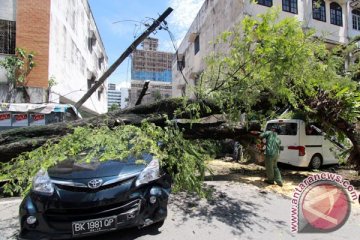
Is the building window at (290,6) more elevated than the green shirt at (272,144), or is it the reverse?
the building window at (290,6)

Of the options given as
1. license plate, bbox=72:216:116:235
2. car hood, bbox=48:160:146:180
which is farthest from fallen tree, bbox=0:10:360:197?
license plate, bbox=72:216:116:235

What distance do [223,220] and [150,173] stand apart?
169 cm

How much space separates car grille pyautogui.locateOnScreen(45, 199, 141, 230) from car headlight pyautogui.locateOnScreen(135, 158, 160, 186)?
0.36 meters

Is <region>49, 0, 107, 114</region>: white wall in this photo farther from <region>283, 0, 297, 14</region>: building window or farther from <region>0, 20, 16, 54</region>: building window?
<region>283, 0, 297, 14</region>: building window

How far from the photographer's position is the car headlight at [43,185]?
12.3ft

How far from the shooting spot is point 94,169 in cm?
408

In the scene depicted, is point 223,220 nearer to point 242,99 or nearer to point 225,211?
point 225,211

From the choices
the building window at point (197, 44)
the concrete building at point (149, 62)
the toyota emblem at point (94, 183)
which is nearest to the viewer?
the toyota emblem at point (94, 183)

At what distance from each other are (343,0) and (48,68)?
19.5 metres

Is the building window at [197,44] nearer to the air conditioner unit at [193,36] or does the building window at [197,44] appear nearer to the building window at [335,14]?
the air conditioner unit at [193,36]

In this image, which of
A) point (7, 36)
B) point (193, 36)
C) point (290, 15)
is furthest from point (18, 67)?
point (193, 36)

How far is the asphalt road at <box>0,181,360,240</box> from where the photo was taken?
4270 millimetres

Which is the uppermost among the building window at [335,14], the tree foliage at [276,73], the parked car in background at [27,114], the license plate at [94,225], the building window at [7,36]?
the building window at [335,14]

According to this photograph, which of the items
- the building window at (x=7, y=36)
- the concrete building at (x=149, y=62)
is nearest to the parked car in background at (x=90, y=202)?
the building window at (x=7, y=36)
